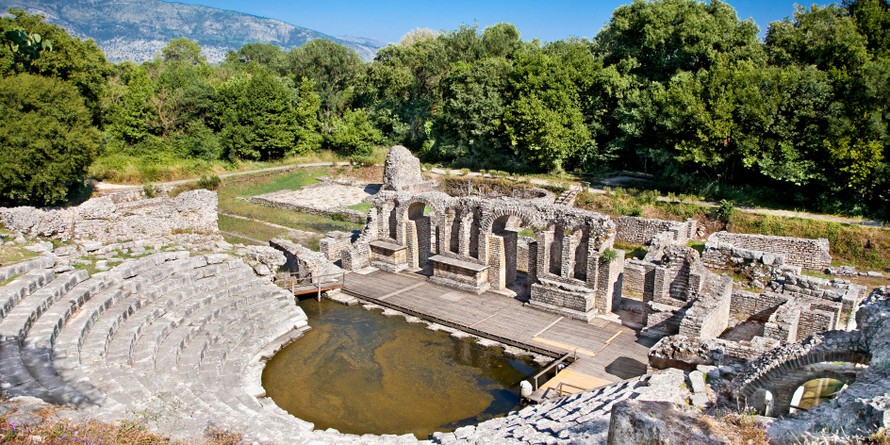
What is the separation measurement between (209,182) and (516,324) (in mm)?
28279

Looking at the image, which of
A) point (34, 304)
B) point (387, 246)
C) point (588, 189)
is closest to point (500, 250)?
point (387, 246)

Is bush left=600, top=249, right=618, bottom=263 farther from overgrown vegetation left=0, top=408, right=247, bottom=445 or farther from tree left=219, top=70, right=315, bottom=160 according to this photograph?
tree left=219, top=70, right=315, bottom=160

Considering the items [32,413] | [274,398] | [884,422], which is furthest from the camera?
[274,398]

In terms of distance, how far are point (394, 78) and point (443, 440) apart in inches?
1736

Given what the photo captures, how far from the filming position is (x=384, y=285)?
2205cm

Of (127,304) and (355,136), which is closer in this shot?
(127,304)

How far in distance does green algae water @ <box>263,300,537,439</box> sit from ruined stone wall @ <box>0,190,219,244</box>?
10.0 meters

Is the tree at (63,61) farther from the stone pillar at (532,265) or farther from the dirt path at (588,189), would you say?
the stone pillar at (532,265)

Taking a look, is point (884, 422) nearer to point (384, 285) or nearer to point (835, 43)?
point (384, 285)

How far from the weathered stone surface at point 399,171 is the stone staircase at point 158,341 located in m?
17.5

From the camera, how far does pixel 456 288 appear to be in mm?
21516

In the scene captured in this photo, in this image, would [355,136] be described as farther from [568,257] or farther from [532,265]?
[568,257]

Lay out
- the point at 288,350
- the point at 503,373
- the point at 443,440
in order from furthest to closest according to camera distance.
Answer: the point at 288,350
the point at 503,373
the point at 443,440

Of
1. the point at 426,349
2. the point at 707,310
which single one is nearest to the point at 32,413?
the point at 426,349
